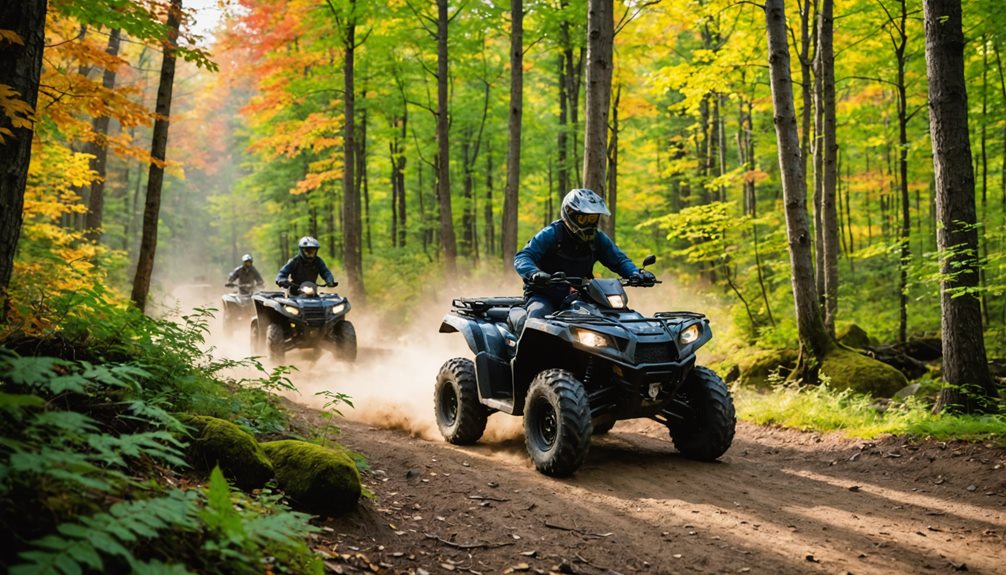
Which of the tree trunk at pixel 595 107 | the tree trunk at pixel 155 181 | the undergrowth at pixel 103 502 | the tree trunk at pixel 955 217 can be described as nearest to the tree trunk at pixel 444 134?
the tree trunk at pixel 595 107

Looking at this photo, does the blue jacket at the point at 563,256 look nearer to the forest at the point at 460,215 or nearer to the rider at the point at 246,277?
the forest at the point at 460,215

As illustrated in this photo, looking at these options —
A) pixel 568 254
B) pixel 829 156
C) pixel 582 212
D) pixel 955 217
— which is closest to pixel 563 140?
pixel 829 156

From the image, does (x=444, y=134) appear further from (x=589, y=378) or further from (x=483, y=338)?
(x=589, y=378)

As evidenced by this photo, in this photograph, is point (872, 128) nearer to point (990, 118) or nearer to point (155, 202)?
point (990, 118)

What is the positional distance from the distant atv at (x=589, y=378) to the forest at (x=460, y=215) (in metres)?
1.57

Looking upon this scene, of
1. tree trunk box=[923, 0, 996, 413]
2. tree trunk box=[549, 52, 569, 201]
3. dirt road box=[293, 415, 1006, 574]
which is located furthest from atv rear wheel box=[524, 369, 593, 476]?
tree trunk box=[549, 52, 569, 201]

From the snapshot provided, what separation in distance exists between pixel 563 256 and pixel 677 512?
2.73 meters

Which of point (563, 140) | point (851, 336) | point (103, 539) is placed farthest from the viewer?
point (563, 140)

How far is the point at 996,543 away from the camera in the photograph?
405 centimetres

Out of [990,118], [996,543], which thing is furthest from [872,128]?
[996,543]

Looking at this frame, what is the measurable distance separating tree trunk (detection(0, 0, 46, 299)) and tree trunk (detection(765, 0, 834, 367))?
331 inches

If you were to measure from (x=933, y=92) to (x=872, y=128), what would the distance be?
36.6 ft

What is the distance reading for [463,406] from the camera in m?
6.60

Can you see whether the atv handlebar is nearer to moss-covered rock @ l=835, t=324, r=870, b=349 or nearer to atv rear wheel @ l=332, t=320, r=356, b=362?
atv rear wheel @ l=332, t=320, r=356, b=362
